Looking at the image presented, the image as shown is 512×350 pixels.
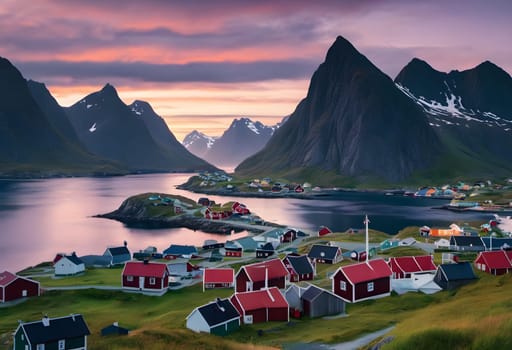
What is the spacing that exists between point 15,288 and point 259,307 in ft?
94.5

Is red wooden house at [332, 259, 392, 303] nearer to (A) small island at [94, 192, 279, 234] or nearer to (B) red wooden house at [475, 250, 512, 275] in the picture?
(B) red wooden house at [475, 250, 512, 275]

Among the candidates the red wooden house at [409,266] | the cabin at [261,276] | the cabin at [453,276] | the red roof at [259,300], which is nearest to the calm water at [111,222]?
the cabin at [261,276]

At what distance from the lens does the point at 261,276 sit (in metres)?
57.0

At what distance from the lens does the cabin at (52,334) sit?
37.4 meters

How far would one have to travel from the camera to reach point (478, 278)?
5462 cm

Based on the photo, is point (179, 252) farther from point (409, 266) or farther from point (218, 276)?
point (409, 266)

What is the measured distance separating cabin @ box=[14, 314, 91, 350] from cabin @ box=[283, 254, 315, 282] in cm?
2820

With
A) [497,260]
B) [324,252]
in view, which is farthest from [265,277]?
[497,260]

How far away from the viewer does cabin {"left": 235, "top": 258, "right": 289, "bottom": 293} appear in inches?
2205

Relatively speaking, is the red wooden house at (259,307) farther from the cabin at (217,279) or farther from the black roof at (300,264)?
the black roof at (300,264)

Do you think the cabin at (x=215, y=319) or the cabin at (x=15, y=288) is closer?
the cabin at (x=215, y=319)

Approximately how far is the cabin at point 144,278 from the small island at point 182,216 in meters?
62.3

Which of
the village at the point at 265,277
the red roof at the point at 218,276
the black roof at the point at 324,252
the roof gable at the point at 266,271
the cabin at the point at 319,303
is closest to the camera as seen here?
the village at the point at 265,277

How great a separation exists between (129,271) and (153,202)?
96.1 m
